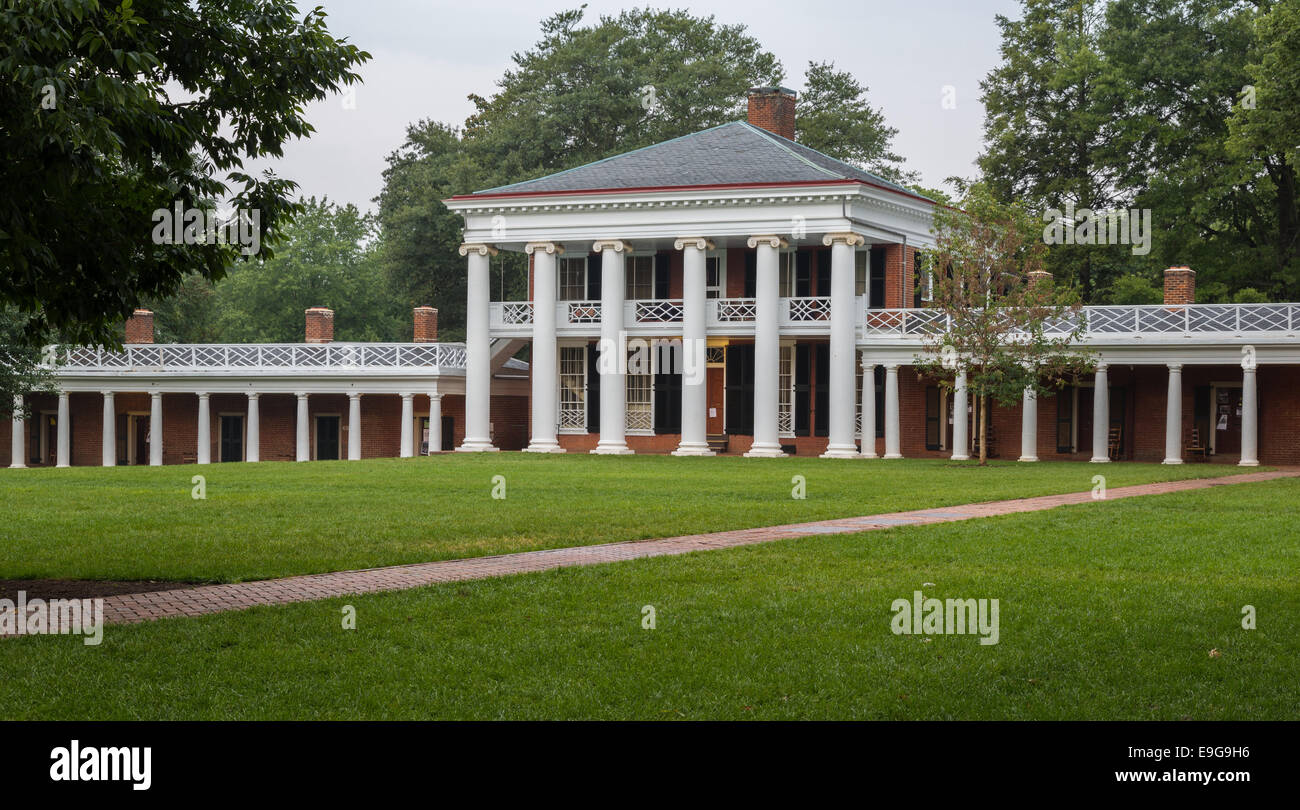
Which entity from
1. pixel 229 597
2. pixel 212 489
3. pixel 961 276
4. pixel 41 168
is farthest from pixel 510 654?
pixel 961 276

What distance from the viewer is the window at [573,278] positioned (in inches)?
1892

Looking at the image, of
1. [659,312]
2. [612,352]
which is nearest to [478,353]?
[612,352]

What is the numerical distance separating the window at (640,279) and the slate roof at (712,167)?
3.13m

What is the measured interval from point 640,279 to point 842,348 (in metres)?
8.23

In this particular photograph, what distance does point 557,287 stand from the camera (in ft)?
154

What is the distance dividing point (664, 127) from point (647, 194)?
70.7 feet

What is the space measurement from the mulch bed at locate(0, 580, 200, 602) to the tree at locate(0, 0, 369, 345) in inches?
92.5

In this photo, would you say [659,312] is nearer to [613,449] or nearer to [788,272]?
[788,272]

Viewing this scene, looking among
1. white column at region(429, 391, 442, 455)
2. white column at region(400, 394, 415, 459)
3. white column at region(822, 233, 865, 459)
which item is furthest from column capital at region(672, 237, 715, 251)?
white column at region(400, 394, 415, 459)

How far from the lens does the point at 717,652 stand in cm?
1018

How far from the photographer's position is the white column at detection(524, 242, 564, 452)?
148 ft

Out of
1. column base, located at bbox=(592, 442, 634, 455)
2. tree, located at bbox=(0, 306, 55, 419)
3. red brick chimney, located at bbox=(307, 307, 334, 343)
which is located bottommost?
column base, located at bbox=(592, 442, 634, 455)

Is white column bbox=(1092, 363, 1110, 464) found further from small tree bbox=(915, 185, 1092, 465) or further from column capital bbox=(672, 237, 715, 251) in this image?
column capital bbox=(672, 237, 715, 251)

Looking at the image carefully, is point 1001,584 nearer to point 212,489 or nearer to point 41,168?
point 41,168
